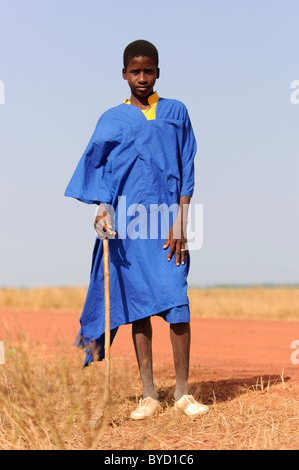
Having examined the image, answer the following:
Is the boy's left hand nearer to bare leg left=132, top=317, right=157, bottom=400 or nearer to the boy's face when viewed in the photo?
bare leg left=132, top=317, right=157, bottom=400

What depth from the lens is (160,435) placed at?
375cm

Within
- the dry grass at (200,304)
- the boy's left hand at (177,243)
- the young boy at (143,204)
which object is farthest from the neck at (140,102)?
the dry grass at (200,304)

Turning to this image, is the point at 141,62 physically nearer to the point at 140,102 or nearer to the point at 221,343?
the point at 140,102

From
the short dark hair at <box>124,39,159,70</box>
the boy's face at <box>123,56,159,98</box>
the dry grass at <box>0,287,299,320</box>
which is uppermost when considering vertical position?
the short dark hair at <box>124,39,159,70</box>

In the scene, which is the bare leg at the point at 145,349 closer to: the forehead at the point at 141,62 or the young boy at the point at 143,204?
the young boy at the point at 143,204

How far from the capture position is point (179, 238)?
13.6 feet

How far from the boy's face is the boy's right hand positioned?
80cm

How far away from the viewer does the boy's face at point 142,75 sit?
165 inches

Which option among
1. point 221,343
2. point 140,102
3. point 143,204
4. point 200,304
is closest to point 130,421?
point 143,204

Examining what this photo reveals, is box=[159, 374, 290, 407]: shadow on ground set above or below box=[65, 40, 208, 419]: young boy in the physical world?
below

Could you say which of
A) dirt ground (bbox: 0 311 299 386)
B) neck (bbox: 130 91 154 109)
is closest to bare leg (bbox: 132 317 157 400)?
dirt ground (bbox: 0 311 299 386)

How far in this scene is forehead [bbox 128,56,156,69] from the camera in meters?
4.19

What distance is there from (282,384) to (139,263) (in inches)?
74.0

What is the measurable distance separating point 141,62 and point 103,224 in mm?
1069
